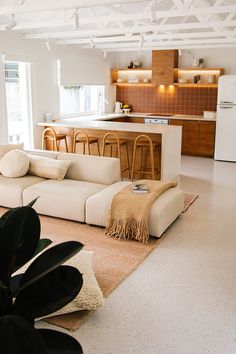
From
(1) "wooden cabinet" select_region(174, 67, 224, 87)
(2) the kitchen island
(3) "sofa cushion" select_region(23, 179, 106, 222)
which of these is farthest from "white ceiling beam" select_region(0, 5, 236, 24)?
(1) "wooden cabinet" select_region(174, 67, 224, 87)

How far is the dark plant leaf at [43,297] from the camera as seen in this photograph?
1220 millimetres

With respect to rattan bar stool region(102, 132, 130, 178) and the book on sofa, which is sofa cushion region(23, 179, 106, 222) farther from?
rattan bar stool region(102, 132, 130, 178)

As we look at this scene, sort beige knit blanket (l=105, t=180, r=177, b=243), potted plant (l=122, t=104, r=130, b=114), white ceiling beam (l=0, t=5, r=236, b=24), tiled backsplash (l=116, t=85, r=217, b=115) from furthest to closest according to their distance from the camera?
1. potted plant (l=122, t=104, r=130, b=114)
2. tiled backsplash (l=116, t=85, r=217, b=115)
3. white ceiling beam (l=0, t=5, r=236, b=24)
4. beige knit blanket (l=105, t=180, r=177, b=243)

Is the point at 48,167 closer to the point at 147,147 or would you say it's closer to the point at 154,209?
the point at 154,209

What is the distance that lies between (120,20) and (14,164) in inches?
94.7

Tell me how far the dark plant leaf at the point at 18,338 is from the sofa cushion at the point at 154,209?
2.90 m

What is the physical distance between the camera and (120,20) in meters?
5.09

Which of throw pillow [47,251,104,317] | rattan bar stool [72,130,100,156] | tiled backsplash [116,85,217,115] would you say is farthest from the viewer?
tiled backsplash [116,85,217,115]

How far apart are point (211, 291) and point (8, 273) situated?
7.09ft

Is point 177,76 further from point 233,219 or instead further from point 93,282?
point 93,282

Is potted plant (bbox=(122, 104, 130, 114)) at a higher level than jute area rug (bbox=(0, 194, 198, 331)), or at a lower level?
higher

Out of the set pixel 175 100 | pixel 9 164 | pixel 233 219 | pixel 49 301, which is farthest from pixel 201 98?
pixel 49 301

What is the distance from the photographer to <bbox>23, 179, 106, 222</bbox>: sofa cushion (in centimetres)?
432

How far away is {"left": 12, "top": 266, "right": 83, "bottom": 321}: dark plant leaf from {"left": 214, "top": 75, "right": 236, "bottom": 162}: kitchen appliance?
7.24m
